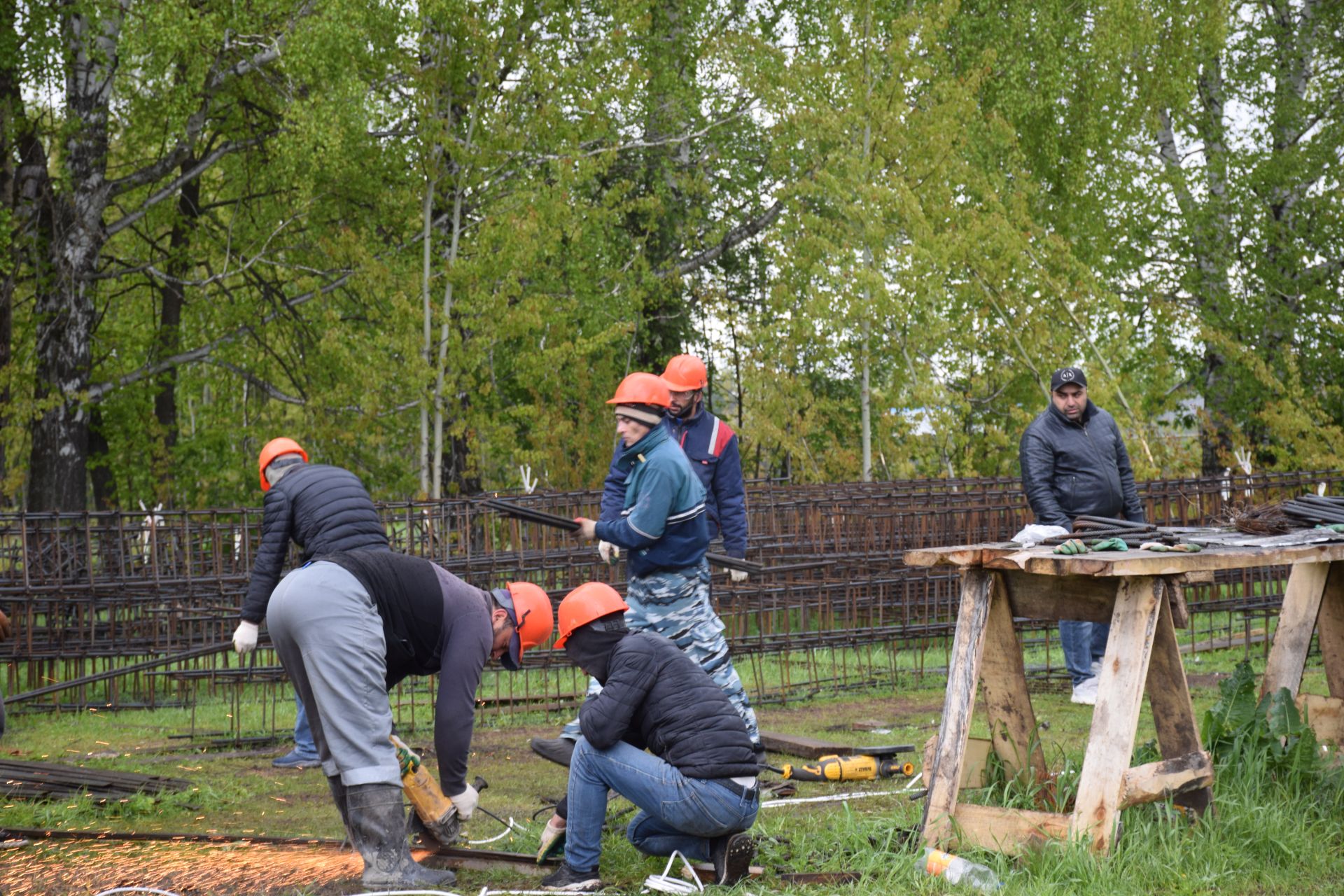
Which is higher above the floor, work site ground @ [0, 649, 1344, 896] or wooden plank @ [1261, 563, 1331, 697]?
wooden plank @ [1261, 563, 1331, 697]

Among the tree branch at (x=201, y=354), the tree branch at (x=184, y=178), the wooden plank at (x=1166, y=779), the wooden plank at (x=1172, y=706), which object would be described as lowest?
the wooden plank at (x=1166, y=779)

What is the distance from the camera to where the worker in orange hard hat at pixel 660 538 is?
5773 mm

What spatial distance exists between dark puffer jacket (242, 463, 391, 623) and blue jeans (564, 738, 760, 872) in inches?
77.6

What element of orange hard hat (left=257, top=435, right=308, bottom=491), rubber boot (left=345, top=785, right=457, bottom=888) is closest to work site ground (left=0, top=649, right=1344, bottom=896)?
rubber boot (left=345, top=785, right=457, bottom=888)

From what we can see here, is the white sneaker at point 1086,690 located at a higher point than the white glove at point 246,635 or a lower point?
lower

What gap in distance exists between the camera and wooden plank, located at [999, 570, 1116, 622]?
16.3 feet

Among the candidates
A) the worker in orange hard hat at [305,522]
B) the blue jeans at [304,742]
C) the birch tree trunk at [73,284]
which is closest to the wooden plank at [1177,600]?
the worker in orange hard hat at [305,522]

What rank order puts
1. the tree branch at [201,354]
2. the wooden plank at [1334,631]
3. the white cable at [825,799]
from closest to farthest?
the white cable at [825,799], the wooden plank at [1334,631], the tree branch at [201,354]

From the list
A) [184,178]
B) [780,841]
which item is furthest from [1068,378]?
[184,178]

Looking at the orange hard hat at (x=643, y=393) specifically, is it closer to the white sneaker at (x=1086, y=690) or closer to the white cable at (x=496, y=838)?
the white cable at (x=496, y=838)

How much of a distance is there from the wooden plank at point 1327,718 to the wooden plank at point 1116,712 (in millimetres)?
1735

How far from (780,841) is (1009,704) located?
105cm

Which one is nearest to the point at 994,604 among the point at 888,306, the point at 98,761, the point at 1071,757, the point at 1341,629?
the point at 1071,757

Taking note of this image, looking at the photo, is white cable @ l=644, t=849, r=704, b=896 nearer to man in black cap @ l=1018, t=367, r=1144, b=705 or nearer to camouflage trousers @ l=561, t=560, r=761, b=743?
camouflage trousers @ l=561, t=560, r=761, b=743
